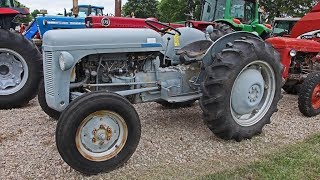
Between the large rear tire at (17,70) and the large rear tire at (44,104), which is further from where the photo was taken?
→ the large rear tire at (17,70)

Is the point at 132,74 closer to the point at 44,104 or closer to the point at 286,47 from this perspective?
the point at 44,104

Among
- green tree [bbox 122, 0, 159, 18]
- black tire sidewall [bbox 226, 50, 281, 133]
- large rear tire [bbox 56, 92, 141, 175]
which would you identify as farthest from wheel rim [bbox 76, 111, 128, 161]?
green tree [bbox 122, 0, 159, 18]

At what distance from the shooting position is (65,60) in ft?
11.3

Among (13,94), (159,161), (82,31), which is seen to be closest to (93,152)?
(159,161)

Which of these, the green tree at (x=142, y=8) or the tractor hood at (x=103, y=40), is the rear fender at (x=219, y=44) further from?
the green tree at (x=142, y=8)

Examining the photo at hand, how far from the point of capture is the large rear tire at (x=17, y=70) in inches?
226

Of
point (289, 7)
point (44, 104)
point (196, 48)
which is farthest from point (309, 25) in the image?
point (289, 7)

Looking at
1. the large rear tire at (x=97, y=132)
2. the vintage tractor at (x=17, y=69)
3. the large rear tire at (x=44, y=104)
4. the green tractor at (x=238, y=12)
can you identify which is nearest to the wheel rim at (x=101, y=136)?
the large rear tire at (x=97, y=132)

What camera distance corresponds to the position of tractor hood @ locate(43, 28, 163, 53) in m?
3.53

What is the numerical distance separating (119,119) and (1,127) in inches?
83.1

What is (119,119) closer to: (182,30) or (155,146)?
(155,146)

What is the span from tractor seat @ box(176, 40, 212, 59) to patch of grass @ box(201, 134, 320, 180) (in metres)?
1.57

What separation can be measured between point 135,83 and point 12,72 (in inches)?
110

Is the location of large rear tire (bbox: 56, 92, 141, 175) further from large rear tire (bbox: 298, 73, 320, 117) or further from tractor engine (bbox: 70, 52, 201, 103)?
large rear tire (bbox: 298, 73, 320, 117)
